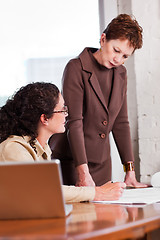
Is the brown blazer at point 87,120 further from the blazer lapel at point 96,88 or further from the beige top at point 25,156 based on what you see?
the beige top at point 25,156

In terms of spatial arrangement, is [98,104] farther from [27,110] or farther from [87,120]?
[27,110]

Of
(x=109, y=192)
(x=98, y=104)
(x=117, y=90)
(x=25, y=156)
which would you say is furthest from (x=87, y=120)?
(x=25, y=156)

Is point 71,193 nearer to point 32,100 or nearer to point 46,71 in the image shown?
point 32,100

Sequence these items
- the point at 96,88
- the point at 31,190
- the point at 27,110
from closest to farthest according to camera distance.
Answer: the point at 31,190 → the point at 27,110 → the point at 96,88

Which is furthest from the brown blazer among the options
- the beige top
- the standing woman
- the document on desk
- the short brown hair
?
the beige top

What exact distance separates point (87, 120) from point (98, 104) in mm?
106

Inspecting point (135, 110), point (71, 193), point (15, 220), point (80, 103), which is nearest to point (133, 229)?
point (15, 220)

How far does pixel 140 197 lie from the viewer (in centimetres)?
184

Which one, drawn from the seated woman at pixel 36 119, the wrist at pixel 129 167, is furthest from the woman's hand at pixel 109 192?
the wrist at pixel 129 167

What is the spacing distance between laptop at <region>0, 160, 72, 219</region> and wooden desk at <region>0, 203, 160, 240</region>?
0.03 meters

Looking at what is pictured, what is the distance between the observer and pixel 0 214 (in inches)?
52.1

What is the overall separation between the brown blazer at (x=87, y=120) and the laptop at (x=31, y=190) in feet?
3.10

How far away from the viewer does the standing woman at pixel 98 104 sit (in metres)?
2.31

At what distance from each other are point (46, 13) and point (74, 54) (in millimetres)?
388
